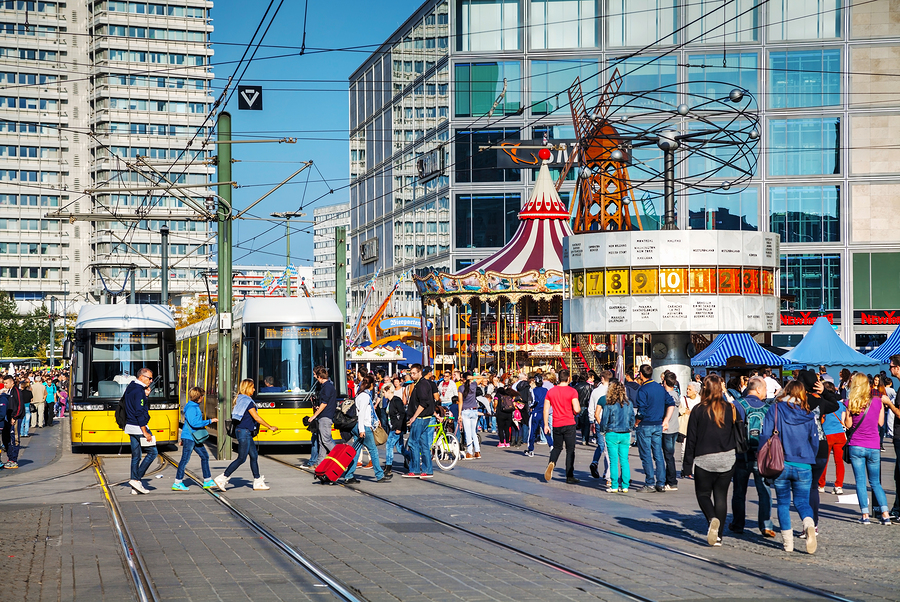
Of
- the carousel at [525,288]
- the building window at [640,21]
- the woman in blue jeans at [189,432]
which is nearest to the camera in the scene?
the woman in blue jeans at [189,432]

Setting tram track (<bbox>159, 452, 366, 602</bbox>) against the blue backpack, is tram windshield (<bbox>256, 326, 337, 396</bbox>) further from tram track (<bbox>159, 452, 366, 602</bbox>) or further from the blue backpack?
the blue backpack

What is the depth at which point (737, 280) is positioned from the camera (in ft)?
75.7

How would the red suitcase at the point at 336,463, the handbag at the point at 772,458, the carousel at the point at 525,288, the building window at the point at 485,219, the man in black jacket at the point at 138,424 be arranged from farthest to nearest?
the building window at the point at 485,219
the carousel at the point at 525,288
the red suitcase at the point at 336,463
the man in black jacket at the point at 138,424
the handbag at the point at 772,458

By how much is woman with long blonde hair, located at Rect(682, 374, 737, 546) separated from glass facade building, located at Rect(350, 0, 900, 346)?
45.1 meters

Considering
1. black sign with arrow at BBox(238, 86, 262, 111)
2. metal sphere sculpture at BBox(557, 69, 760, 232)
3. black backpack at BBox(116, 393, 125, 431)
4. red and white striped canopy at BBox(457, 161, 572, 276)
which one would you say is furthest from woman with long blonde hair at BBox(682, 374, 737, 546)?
red and white striped canopy at BBox(457, 161, 572, 276)

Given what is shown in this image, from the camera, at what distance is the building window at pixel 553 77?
198 ft

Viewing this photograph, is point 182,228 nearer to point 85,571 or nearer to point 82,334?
point 82,334

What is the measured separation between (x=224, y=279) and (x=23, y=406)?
706 cm

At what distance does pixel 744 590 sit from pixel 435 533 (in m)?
3.86

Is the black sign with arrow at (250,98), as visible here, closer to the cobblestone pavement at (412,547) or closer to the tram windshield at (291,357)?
the tram windshield at (291,357)

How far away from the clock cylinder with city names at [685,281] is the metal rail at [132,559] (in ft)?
39.4

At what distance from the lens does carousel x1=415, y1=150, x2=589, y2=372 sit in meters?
38.9

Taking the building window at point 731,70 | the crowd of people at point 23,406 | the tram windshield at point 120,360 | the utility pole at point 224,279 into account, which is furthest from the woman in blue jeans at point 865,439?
the building window at point 731,70

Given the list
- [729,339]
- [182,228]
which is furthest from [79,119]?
[729,339]
